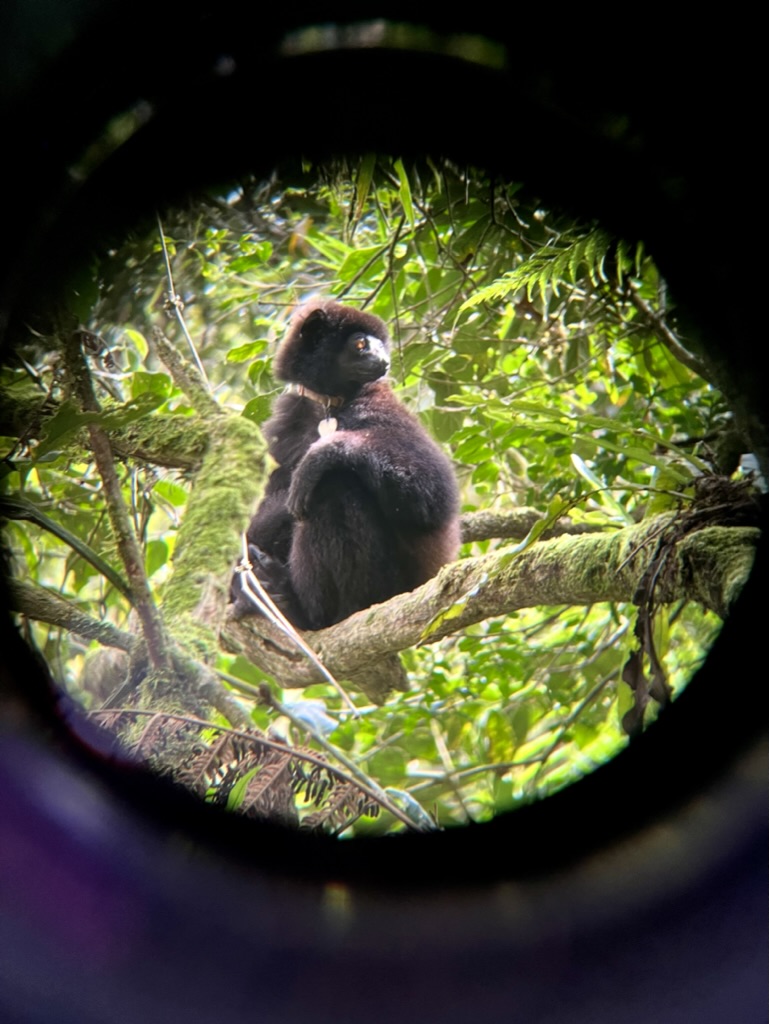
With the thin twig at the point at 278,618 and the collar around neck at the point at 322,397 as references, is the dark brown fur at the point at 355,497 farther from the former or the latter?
the thin twig at the point at 278,618

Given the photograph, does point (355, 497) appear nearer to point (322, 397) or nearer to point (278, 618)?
point (322, 397)

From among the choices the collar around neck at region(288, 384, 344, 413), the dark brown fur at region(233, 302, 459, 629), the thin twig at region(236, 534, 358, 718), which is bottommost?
the thin twig at region(236, 534, 358, 718)

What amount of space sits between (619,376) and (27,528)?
6.04 feet

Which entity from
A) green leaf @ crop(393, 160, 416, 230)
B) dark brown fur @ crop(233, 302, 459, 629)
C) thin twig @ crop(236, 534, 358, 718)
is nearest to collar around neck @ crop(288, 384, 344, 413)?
dark brown fur @ crop(233, 302, 459, 629)

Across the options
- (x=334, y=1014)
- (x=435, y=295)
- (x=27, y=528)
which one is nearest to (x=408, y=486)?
(x=435, y=295)

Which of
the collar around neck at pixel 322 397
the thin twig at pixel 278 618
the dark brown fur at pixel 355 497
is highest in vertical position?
the collar around neck at pixel 322 397

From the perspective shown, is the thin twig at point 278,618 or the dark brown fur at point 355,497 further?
the dark brown fur at point 355,497

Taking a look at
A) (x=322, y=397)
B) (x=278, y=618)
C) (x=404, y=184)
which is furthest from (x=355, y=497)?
(x=404, y=184)

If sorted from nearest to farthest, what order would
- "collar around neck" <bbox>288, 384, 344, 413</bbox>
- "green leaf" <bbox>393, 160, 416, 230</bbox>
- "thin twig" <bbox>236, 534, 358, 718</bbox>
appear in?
"thin twig" <bbox>236, 534, 358, 718</bbox>
"green leaf" <bbox>393, 160, 416, 230</bbox>
"collar around neck" <bbox>288, 384, 344, 413</bbox>

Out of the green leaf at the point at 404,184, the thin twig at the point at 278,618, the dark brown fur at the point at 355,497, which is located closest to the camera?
the thin twig at the point at 278,618

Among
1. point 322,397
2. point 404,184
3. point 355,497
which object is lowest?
point 355,497

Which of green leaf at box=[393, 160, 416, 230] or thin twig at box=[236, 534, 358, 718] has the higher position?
green leaf at box=[393, 160, 416, 230]

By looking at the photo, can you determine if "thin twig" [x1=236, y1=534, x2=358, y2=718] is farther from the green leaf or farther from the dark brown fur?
the green leaf

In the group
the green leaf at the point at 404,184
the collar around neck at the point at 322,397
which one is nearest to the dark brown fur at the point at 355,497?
the collar around neck at the point at 322,397
